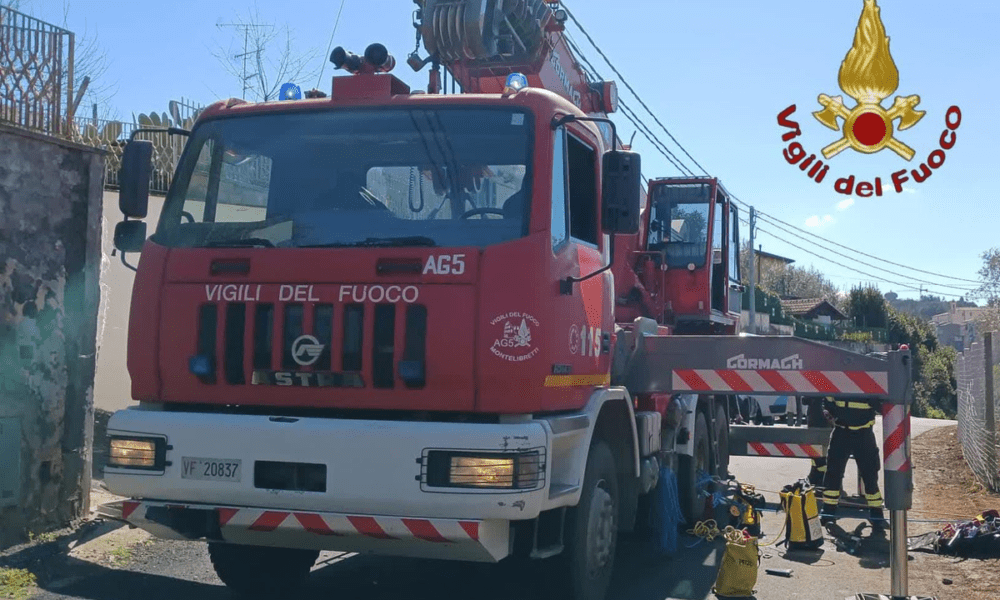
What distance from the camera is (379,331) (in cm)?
500

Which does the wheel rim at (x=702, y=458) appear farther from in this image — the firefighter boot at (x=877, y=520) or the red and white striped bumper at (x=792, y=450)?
the firefighter boot at (x=877, y=520)

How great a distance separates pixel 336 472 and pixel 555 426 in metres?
1.09

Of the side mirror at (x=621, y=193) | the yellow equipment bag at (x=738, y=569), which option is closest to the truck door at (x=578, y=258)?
the side mirror at (x=621, y=193)

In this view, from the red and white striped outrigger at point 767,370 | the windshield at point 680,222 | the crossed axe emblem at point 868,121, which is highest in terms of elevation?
the crossed axe emblem at point 868,121

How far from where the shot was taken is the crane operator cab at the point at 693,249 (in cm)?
995

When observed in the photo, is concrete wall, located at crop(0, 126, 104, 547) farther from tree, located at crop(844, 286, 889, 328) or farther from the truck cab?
tree, located at crop(844, 286, 889, 328)

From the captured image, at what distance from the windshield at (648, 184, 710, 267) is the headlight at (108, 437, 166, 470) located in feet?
20.1

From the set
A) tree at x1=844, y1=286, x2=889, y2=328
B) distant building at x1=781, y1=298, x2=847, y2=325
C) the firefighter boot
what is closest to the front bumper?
the firefighter boot

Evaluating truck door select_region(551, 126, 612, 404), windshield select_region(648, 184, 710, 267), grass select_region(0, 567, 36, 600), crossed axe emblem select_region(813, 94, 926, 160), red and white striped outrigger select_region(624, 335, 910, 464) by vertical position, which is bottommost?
grass select_region(0, 567, 36, 600)

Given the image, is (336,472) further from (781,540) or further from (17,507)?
(781,540)

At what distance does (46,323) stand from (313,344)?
3300mm

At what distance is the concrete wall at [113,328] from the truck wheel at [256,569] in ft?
18.5

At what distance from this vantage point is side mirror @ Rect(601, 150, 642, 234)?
5445mm

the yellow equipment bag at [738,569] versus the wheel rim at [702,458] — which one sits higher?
the wheel rim at [702,458]
